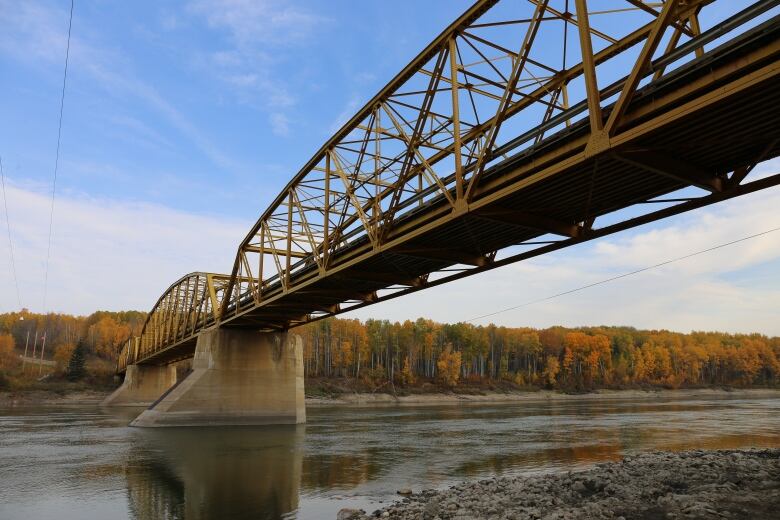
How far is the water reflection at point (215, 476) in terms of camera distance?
53.1 ft

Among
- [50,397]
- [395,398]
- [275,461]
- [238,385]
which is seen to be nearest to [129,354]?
[50,397]

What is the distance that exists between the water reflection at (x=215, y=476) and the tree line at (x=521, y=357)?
82225 mm

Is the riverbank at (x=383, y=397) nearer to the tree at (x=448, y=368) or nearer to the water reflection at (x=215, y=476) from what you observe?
the tree at (x=448, y=368)

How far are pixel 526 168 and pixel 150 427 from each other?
38117 millimetres

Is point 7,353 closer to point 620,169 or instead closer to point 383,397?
point 383,397

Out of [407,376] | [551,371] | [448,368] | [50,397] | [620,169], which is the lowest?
[551,371]

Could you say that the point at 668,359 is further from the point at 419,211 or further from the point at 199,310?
the point at 419,211

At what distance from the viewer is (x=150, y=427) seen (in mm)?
41625

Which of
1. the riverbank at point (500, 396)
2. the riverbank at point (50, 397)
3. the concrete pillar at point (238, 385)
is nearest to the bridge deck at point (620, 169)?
the concrete pillar at point (238, 385)

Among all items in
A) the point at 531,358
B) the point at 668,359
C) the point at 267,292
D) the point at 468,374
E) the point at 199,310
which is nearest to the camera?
the point at 267,292

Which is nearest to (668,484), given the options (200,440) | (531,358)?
(200,440)

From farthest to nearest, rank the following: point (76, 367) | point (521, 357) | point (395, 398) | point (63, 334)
A: point (63, 334), point (521, 357), point (76, 367), point (395, 398)

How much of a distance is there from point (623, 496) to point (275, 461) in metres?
16.4

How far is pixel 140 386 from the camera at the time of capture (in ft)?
295
